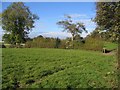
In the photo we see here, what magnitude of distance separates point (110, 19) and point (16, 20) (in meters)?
56.9

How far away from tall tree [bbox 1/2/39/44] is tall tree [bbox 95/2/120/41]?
173 feet

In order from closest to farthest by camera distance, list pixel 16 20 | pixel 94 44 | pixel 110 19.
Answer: pixel 110 19 → pixel 94 44 → pixel 16 20

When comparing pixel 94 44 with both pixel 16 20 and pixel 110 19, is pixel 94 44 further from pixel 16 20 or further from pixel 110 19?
pixel 16 20

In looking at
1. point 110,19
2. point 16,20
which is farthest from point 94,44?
point 16,20

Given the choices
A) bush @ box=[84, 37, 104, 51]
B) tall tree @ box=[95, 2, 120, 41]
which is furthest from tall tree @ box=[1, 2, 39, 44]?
tall tree @ box=[95, 2, 120, 41]

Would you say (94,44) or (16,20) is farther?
(16,20)

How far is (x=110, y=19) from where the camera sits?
509 inches

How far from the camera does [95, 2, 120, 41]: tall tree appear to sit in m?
12.1

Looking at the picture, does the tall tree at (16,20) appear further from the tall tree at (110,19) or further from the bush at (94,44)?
the tall tree at (110,19)

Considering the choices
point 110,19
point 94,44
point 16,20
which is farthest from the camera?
point 16,20

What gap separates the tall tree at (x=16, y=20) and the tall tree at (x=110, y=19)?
5285cm

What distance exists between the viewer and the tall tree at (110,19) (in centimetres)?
1214

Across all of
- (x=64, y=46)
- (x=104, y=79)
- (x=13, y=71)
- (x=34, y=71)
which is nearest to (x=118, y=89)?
(x=104, y=79)

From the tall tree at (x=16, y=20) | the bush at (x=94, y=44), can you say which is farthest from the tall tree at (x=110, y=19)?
the tall tree at (x=16, y=20)
